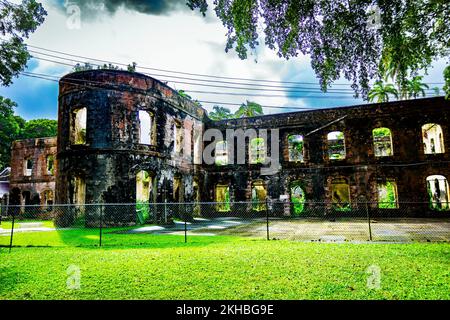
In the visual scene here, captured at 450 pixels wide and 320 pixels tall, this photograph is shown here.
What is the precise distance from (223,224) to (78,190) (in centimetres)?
890

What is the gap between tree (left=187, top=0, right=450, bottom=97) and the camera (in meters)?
6.53

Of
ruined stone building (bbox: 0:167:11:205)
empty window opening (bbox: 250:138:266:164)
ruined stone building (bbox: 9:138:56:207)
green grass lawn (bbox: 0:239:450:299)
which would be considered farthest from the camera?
ruined stone building (bbox: 0:167:11:205)

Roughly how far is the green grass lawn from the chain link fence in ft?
6.52

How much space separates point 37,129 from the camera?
40219 millimetres

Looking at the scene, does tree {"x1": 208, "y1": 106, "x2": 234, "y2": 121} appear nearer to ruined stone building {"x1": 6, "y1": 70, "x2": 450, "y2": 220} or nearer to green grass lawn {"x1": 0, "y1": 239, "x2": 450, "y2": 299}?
ruined stone building {"x1": 6, "y1": 70, "x2": 450, "y2": 220}

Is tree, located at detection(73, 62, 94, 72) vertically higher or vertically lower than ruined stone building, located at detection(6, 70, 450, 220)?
higher

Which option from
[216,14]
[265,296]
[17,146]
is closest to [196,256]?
[265,296]

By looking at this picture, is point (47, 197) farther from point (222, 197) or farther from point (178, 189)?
point (222, 197)

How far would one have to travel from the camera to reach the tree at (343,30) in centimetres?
653

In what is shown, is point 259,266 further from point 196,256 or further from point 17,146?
point 17,146

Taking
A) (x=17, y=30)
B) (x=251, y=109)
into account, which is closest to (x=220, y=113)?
(x=251, y=109)

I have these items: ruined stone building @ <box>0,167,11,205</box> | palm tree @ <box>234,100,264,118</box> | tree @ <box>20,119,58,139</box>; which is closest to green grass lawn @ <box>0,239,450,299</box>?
ruined stone building @ <box>0,167,11,205</box>

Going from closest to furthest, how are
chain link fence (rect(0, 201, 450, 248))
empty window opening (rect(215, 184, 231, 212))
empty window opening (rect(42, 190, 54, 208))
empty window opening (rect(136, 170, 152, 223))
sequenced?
chain link fence (rect(0, 201, 450, 248)), empty window opening (rect(136, 170, 152, 223)), empty window opening (rect(215, 184, 231, 212)), empty window opening (rect(42, 190, 54, 208))
